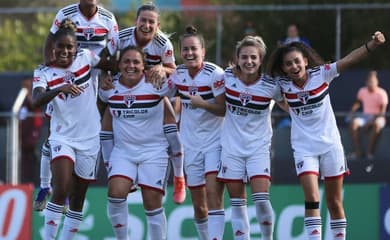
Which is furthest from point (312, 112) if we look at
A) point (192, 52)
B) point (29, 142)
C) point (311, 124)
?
point (29, 142)

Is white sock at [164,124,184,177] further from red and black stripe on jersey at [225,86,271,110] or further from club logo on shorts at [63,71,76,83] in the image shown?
club logo on shorts at [63,71,76,83]

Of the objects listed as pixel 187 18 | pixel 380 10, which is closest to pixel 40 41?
pixel 187 18

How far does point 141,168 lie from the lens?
12.0 metres

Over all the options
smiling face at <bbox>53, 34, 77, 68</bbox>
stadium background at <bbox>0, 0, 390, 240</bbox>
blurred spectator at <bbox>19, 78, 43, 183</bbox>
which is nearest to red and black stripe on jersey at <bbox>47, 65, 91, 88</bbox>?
smiling face at <bbox>53, 34, 77, 68</bbox>

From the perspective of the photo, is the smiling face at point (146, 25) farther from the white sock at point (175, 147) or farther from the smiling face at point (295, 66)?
the smiling face at point (295, 66)

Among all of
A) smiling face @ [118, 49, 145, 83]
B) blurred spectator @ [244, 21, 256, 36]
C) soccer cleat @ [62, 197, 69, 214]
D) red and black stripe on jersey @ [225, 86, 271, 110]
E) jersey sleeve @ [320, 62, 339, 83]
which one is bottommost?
soccer cleat @ [62, 197, 69, 214]

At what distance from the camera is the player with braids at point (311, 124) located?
12.0m

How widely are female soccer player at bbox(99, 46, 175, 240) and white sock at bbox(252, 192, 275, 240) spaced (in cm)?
93

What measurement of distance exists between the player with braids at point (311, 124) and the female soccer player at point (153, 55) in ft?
3.51

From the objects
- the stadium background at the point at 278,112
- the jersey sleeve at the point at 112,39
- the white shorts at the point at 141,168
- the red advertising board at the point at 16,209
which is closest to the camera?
the white shorts at the point at 141,168

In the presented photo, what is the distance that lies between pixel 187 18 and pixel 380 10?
13.2 ft

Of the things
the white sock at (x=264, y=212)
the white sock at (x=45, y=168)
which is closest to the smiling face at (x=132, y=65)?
the white sock at (x=45, y=168)

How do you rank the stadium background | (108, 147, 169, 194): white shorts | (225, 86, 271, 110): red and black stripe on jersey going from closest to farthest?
(108, 147, 169, 194): white shorts → (225, 86, 271, 110): red and black stripe on jersey → the stadium background

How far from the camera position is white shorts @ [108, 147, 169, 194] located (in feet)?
39.2
